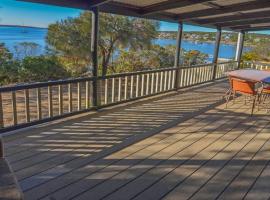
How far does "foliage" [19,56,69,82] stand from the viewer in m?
8.67

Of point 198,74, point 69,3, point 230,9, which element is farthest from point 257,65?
point 69,3

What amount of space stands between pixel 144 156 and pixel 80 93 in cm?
206

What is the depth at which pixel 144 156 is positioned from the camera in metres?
3.24

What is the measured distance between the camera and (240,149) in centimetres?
361

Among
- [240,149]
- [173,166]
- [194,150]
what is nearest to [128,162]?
[173,166]

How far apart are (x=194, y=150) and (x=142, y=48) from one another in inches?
298

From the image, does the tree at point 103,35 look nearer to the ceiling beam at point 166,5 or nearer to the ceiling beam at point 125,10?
the ceiling beam at point 125,10

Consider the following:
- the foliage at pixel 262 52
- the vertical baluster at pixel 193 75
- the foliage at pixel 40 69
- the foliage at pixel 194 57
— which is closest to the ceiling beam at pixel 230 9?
the vertical baluster at pixel 193 75

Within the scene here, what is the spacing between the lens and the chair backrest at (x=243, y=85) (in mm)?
5282

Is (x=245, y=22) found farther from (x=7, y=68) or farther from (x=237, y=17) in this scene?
(x=7, y=68)

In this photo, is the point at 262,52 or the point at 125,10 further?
the point at 262,52

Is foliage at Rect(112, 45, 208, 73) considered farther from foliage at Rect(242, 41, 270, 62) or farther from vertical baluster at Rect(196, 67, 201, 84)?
foliage at Rect(242, 41, 270, 62)

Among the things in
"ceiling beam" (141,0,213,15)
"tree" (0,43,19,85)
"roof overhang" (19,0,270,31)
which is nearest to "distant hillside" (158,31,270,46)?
"roof overhang" (19,0,270,31)

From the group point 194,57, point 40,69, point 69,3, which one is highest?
point 69,3
